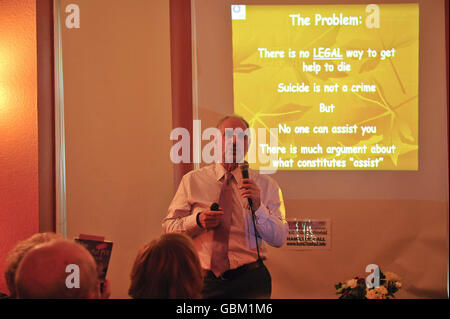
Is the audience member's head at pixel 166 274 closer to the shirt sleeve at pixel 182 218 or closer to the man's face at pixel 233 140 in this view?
the shirt sleeve at pixel 182 218

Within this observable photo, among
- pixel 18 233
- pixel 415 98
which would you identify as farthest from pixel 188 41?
pixel 18 233

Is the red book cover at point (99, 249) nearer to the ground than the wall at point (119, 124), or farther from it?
nearer to the ground

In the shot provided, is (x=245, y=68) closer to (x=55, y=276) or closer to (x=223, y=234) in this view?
(x=223, y=234)

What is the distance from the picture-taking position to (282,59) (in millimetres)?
3047

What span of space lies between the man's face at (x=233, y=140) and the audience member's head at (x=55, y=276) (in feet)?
4.58

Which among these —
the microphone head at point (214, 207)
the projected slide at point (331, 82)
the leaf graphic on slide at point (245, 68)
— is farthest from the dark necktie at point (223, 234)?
the leaf graphic on slide at point (245, 68)

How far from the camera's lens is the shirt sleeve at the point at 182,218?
2490mm

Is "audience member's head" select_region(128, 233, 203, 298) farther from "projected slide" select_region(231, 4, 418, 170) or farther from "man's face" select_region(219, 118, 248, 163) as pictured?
"projected slide" select_region(231, 4, 418, 170)

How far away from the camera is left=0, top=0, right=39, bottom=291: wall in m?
3.06

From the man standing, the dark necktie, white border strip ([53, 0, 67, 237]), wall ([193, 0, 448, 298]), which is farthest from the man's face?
white border strip ([53, 0, 67, 237])

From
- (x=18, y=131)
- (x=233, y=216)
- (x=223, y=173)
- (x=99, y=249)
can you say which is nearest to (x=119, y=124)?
(x=18, y=131)

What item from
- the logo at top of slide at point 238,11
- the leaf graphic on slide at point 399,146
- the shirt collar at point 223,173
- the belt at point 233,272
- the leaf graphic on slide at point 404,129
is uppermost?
the logo at top of slide at point 238,11

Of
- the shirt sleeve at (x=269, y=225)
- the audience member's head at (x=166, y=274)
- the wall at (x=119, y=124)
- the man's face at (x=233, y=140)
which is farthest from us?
the wall at (x=119, y=124)

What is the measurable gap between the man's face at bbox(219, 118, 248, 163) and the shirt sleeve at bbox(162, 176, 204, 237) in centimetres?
32
